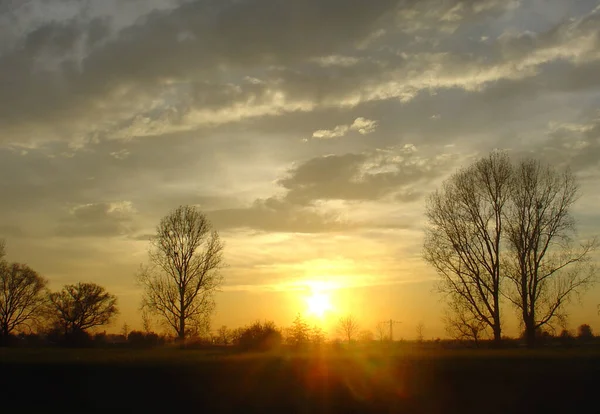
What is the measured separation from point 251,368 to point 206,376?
1444 mm

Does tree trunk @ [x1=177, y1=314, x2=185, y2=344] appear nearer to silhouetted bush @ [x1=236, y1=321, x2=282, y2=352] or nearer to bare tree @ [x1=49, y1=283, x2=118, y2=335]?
silhouetted bush @ [x1=236, y1=321, x2=282, y2=352]

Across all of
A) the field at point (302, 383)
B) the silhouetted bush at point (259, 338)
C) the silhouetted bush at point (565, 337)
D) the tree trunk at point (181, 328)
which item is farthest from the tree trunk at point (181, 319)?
the silhouetted bush at point (565, 337)

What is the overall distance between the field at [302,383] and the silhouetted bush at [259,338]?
7.97 meters

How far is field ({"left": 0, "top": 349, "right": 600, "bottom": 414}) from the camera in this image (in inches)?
628

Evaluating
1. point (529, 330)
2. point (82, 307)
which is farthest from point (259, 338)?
point (82, 307)

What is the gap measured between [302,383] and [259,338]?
11737 mm

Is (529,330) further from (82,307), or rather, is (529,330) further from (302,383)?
(82,307)

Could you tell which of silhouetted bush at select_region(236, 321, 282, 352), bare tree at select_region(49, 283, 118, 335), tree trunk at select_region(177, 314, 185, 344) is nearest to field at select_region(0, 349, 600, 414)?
silhouetted bush at select_region(236, 321, 282, 352)

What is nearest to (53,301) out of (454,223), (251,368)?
(454,223)

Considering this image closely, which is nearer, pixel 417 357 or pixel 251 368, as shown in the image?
pixel 251 368

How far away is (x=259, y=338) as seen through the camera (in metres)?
28.7

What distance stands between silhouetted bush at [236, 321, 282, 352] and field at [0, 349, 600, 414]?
7975mm

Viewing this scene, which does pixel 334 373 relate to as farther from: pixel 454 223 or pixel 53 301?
pixel 53 301

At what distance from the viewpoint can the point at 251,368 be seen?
17188 millimetres
